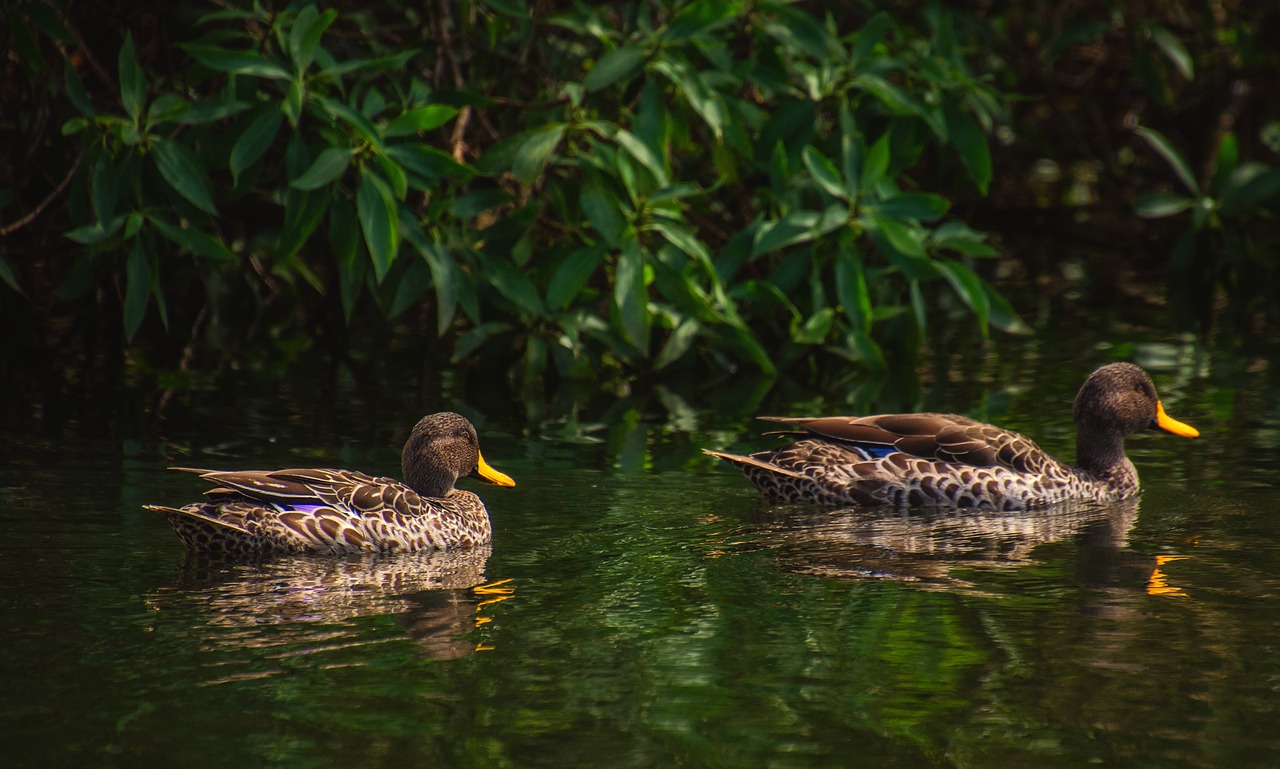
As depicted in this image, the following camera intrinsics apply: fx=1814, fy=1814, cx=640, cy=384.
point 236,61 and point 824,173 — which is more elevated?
point 236,61

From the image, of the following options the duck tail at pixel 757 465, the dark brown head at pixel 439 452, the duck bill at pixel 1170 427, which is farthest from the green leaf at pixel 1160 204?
the dark brown head at pixel 439 452

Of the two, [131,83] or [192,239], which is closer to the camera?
[131,83]

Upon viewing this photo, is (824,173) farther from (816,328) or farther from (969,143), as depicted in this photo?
(969,143)

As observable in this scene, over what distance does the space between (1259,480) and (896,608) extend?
3277 mm

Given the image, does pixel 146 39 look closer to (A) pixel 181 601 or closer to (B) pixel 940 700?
(A) pixel 181 601

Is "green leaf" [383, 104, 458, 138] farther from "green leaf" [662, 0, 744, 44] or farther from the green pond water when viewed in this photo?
the green pond water

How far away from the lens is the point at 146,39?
504 inches

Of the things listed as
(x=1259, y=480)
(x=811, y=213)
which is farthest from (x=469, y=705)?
(x=811, y=213)

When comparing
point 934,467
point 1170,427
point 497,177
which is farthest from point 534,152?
point 1170,427

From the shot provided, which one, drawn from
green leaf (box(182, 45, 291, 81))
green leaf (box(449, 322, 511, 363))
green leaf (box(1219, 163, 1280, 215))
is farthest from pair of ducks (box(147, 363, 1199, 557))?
green leaf (box(1219, 163, 1280, 215))

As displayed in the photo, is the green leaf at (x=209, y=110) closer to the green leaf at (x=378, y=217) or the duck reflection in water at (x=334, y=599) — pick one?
the green leaf at (x=378, y=217)

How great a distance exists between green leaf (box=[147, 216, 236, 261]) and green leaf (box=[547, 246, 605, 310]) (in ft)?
6.41

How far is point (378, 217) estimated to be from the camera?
1002cm

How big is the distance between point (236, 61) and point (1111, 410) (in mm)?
5094
